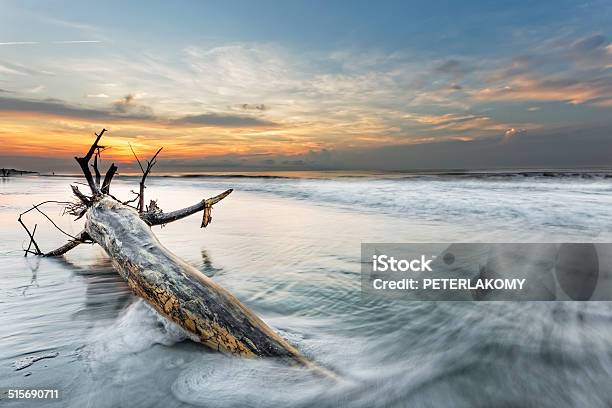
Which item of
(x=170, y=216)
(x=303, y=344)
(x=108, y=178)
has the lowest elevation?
(x=303, y=344)

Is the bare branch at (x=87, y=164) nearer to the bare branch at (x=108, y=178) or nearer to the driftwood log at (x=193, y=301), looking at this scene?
the bare branch at (x=108, y=178)

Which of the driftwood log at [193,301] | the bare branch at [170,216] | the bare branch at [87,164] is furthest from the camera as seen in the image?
the bare branch at [170,216]

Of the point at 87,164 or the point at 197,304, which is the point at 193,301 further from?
the point at 87,164

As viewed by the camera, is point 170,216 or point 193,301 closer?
point 193,301

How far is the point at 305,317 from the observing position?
3.67 m

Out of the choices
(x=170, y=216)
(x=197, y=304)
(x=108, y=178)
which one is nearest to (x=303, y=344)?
(x=197, y=304)

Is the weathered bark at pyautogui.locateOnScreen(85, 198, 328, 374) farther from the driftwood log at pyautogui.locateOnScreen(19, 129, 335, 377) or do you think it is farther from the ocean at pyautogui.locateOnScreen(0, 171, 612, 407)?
the ocean at pyautogui.locateOnScreen(0, 171, 612, 407)

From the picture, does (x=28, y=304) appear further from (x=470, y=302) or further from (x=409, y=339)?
(x=470, y=302)

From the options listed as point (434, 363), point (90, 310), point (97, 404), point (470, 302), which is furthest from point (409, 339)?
point (90, 310)

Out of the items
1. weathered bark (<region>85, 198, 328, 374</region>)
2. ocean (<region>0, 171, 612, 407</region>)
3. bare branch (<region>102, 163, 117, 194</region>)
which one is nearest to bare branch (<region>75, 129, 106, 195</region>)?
bare branch (<region>102, 163, 117, 194</region>)

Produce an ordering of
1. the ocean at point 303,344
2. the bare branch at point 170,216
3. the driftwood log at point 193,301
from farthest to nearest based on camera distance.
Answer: the bare branch at point 170,216, the driftwood log at point 193,301, the ocean at point 303,344

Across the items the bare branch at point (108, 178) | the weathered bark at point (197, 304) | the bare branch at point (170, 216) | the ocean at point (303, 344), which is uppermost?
the bare branch at point (108, 178)

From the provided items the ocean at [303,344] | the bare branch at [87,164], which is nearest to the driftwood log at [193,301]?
the ocean at [303,344]

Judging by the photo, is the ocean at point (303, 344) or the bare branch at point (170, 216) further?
the bare branch at point (170, 216)
